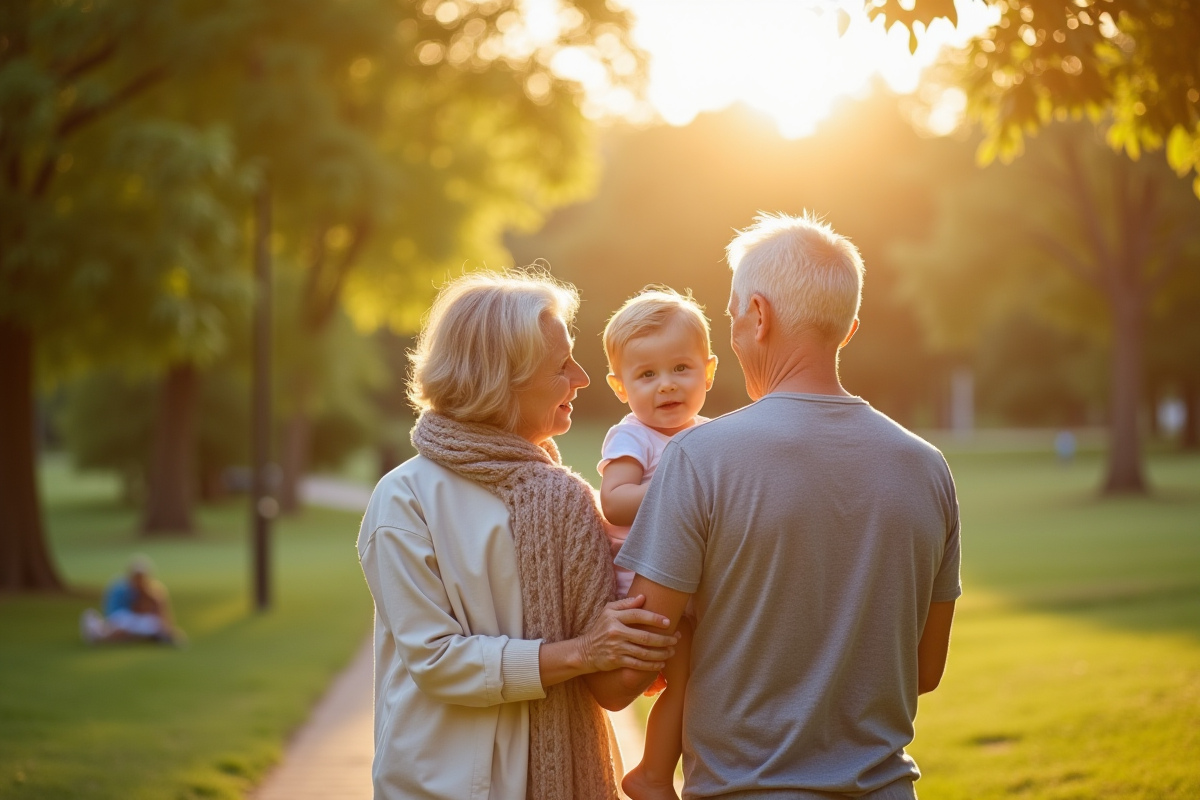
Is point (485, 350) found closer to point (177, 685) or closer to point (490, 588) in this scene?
point (490, 588)

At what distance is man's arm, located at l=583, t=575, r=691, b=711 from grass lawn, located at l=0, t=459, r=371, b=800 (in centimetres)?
450

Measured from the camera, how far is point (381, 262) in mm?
23938

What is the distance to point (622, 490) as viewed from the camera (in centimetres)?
310

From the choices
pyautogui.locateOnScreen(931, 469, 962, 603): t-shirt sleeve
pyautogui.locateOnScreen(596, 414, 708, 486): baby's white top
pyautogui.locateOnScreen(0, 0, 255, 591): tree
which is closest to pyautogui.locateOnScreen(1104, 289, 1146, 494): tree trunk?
pyautogui.locateOnScreen(0, 0, 255, 591): tree

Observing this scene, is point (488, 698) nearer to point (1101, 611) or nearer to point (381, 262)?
point (1101, 611)

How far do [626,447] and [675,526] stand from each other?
0.74 meters

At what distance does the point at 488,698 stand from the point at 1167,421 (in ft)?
296

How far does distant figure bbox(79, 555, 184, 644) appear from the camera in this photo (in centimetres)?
1253

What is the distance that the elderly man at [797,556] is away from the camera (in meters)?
2.50

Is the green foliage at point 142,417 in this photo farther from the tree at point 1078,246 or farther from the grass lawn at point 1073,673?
the grass lawn at point 1073,673

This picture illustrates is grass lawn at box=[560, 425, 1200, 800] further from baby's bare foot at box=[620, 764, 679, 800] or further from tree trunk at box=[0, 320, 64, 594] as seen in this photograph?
tree trunk at box=[0, 320, 64, 594]

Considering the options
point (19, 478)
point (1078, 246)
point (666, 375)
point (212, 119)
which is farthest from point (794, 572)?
point (1078, 246)

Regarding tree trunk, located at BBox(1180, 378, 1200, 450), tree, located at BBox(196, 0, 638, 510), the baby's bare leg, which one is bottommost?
tree trunk, located at BBox(1180, 378, 1200, 450)

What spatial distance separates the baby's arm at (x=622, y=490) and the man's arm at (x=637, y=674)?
1.31 ft
